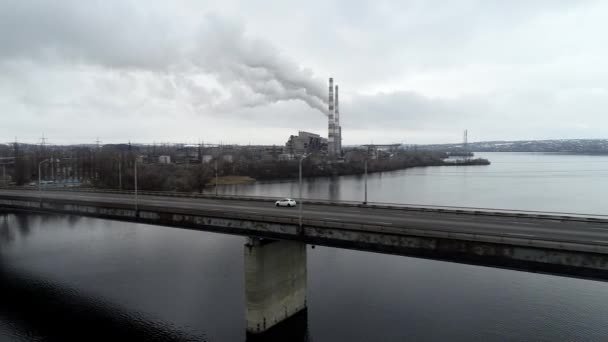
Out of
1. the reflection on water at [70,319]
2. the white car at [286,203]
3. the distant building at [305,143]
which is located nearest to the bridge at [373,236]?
the white car at [286,203]

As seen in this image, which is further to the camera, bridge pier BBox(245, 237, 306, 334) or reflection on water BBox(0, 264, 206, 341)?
reflection on water BBox(0, 264, 206, 341)

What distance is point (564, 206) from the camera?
51.7 metres

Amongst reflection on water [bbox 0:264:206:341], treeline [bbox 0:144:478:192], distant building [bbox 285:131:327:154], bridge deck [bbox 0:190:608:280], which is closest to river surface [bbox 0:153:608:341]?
reflection on water [bbox 0:264:206:341]

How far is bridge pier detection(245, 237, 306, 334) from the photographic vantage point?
2012cm

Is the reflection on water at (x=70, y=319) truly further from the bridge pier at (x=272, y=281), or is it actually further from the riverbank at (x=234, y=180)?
the riverbank at (x=234, y=180)

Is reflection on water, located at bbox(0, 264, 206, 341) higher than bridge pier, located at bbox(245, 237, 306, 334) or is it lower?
lower

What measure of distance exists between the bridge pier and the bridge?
5 cm

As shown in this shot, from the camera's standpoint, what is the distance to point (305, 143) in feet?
500

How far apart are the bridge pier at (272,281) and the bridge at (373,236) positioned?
5 centimetres

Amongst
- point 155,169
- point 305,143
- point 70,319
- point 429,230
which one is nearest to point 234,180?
point 155,169

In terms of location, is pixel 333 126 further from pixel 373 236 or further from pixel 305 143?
pixel 373 236

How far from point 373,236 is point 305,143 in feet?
447

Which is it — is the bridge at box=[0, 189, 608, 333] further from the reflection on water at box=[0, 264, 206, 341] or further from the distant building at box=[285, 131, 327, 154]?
the distant building at box=[285, 131, 327, 154]

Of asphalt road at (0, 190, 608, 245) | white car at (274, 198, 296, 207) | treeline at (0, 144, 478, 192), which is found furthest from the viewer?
treeline at (0, 144, 478, 192)
